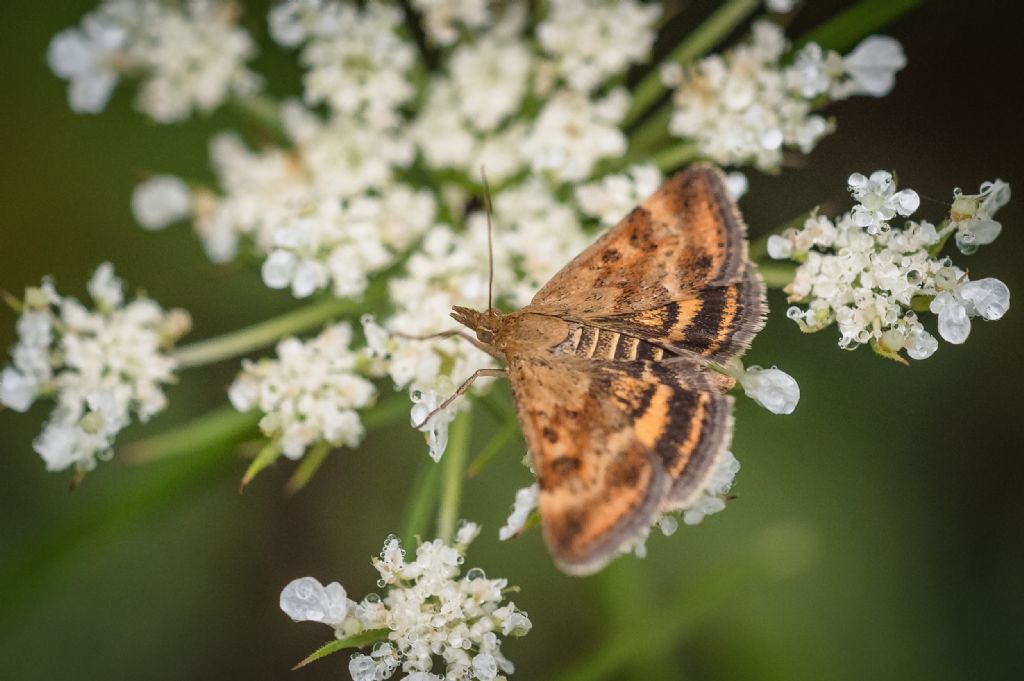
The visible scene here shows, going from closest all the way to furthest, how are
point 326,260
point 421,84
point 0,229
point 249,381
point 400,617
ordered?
point 400,617 → point 249,381 → point 326,260 → point 421,84 → point 0,229

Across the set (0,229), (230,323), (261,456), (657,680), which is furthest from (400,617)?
(0,229)

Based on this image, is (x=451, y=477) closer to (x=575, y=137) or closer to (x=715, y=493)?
(x=715, y=493)

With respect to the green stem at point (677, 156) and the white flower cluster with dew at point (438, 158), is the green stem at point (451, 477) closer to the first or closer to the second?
the white flower cluster with dew at point (438, 158)

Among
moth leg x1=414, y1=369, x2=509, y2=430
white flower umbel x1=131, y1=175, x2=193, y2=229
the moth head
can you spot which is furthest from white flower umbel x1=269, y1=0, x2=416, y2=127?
moth leg x1=414, y1=369, x2=509, y2=430

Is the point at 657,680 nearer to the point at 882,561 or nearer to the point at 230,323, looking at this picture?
the point at 882,561

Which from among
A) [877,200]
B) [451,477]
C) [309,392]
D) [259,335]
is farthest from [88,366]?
[877,200]

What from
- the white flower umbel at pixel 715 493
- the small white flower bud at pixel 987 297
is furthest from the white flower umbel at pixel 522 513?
the small white flower bud at pixel 987 297
